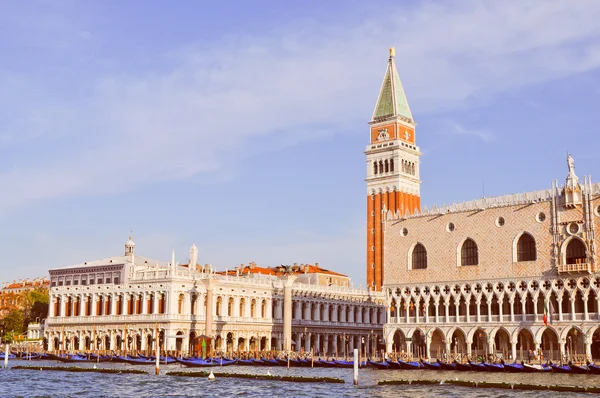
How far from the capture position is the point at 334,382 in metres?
44.0

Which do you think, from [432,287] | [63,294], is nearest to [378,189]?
[432,287]

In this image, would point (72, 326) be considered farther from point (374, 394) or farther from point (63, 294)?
point (374, 394)

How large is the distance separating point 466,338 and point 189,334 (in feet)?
81.2

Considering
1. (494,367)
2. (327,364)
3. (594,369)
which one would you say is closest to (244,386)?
(327,364)

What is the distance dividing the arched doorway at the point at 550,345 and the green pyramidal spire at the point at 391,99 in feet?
139

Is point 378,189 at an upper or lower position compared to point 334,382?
upper

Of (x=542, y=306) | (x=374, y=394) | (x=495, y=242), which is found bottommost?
(x=374, y=394)

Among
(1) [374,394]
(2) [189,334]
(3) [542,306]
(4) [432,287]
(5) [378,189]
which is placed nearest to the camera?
(1) [374,394]

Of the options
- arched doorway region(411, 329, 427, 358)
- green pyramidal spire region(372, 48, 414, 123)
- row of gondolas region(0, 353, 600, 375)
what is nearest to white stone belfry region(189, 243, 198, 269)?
row of gondolas region(0, 353, 600, 375)

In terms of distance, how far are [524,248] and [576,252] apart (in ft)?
13.3

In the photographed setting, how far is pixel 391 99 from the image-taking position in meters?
97.0

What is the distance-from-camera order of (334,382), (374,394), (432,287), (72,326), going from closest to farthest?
1. (374,394)
2. (334,382)
3. (432,287)
4. (72,326)

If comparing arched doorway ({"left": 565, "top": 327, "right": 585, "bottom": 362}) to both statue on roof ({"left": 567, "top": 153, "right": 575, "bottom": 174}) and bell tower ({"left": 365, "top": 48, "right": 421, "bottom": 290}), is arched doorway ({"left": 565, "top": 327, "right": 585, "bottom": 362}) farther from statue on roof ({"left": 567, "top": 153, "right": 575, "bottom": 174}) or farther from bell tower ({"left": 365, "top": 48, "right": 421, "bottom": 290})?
bell tower ({"left": 365, "top": 48, "right": 421, "bottom": 290})

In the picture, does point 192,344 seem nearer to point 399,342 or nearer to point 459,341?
point 399,342
